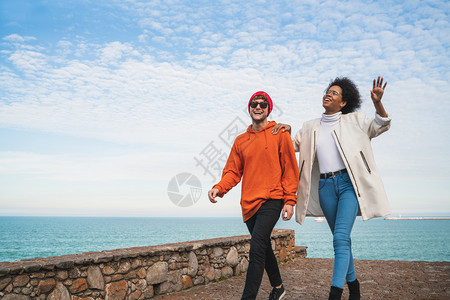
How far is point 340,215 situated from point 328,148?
1.95 ft

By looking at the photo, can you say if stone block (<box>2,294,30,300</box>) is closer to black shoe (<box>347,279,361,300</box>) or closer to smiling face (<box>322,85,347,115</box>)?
black shoe (<box>347,279,361,300</box>)

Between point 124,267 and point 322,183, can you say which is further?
point 124,267

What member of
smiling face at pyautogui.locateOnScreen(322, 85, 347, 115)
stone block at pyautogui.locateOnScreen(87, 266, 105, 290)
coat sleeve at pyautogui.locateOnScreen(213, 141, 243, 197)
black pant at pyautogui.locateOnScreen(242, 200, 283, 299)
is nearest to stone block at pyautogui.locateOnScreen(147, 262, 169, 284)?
stone block at pyautogui.locateOnScreen(87, 266, 105, 290)

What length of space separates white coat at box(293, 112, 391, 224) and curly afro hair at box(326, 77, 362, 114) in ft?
0.75

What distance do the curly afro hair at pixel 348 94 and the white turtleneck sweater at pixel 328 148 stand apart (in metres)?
0.22

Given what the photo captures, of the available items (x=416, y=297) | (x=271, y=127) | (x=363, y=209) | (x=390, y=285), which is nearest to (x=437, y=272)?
(x=390, y=285)

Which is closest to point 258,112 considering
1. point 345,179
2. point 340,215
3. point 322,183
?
point 322,183

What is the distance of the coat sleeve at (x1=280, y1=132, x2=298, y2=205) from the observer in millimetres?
3334

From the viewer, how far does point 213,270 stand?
5734 mm

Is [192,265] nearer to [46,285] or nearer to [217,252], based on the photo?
[217,252]

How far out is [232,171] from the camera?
371 cm

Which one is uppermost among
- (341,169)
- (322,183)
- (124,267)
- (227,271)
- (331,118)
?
(331,118)

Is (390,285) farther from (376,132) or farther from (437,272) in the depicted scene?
(376,132)

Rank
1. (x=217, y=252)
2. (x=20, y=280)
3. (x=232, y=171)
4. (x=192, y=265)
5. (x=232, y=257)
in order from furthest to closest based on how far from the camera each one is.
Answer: (x=232, y=257)
(x=217, y=252)
(x=192, y=265)
(x=232, y=171)
(x=20, y=280)
